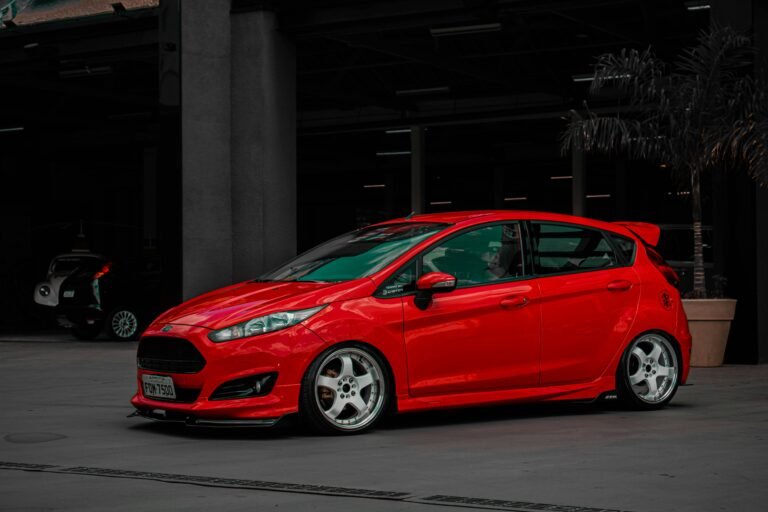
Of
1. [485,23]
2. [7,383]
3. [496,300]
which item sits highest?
[485,23]

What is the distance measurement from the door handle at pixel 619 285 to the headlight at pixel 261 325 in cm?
253

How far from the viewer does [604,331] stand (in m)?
9.88

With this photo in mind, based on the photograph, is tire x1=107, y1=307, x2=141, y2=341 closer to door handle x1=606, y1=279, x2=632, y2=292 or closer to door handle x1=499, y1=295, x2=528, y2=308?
door handle x1=606, y1=279, x2=632, y2=292

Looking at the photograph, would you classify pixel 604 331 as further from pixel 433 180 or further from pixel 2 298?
pixel 433 180

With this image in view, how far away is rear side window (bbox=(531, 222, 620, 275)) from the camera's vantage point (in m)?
9.79

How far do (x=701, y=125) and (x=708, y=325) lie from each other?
2205mm

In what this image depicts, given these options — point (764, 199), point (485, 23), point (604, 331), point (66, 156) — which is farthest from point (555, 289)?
point (66, 156)

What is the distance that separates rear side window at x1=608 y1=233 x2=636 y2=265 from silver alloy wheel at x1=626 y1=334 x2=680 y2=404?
62 centimetres

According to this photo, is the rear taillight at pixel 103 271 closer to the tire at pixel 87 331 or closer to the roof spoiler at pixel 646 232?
the tire at pixel 87 331

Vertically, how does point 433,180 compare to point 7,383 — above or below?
above

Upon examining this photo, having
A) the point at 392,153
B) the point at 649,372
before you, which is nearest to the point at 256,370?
the point at 649,372

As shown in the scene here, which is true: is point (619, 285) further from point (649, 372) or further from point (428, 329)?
point (428, 329)

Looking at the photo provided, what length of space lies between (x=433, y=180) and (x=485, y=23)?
27.7m

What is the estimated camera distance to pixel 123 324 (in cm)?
2177
